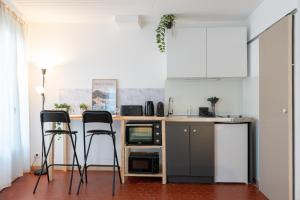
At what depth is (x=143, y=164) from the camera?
158 inches

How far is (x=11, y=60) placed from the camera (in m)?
→ 3.93

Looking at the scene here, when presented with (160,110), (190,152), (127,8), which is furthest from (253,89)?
(127,8)

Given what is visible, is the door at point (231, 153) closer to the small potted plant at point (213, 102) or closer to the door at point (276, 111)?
the door at point (276, 111)

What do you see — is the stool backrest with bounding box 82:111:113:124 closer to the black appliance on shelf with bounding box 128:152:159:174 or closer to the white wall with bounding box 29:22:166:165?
the black appliance on shelf with bounding box 128:152:159:174

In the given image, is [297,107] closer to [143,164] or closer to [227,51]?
[227,51]

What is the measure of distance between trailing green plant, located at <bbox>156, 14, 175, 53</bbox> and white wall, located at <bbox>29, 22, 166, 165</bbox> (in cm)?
30

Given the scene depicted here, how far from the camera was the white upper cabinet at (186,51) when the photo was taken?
4234 millimetres

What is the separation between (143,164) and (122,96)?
1.27 meters

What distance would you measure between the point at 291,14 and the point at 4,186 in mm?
4127

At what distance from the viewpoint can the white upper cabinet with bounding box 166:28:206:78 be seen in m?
4.23

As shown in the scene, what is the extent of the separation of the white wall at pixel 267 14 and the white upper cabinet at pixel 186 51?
75 cm

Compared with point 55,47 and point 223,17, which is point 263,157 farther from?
point 55,47

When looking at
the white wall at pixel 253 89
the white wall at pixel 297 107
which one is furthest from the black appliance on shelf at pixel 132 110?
the white wall at pixel 297 107

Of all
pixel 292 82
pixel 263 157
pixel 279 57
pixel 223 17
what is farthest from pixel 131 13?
pixel 263 157
